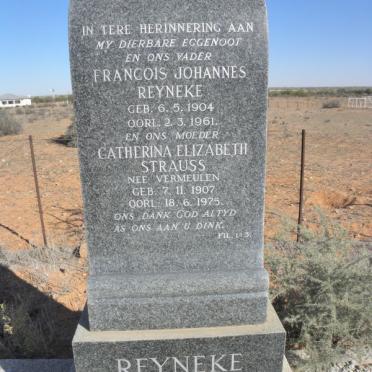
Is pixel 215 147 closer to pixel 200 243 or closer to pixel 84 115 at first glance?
pixel 200 243

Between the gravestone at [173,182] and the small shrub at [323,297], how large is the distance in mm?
690

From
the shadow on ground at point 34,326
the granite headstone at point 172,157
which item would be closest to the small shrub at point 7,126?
the shadow on ground at point 34,326

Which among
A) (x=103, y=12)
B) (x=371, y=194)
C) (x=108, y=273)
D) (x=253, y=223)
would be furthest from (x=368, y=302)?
(x=371, y=194)

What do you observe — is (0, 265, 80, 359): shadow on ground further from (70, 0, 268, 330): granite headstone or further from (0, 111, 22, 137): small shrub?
(0, 111, 22, 137): small shrub

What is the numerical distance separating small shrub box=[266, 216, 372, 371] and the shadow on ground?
6.60 ft

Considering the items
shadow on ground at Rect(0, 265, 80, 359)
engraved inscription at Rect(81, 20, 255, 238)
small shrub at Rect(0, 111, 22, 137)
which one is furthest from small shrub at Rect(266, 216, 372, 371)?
small shrub at Rect(0, 111, 22, 137)

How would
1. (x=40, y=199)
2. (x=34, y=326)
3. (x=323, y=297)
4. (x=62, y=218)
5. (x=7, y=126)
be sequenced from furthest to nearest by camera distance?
(x=7, y=126)
(x=62, y=218)
(x=40, y=199)
(x=34, y=326)
(x=323, y=297)

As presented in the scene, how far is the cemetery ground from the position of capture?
147 inches

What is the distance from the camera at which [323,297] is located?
10.3ft

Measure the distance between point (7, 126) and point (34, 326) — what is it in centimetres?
2024

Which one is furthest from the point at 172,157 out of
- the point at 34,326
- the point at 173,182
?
the point at 34,326

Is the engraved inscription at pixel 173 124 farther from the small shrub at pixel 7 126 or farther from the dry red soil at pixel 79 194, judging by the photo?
the small shrub at pixel 7 126

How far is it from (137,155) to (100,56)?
0.57m

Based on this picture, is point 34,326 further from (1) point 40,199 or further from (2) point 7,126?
(2) point 7,126
